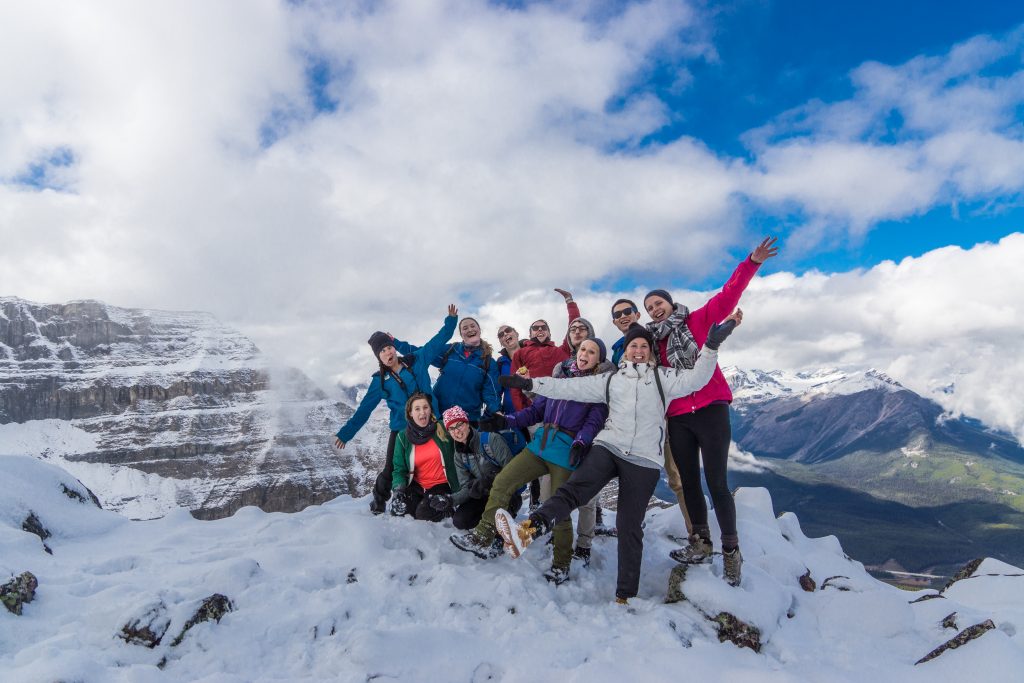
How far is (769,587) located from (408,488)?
6.56 metres

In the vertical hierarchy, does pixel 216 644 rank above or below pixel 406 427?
below

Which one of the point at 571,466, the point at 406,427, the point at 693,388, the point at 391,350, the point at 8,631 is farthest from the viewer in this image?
the point at 391,350

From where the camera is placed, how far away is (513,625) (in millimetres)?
6605

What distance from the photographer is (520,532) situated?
6707 mm

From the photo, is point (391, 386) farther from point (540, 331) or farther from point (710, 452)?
point (710, 452)

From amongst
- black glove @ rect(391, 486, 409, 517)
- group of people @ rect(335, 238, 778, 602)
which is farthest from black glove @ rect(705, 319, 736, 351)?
black glove @ rect(391, 486, 409, 517)

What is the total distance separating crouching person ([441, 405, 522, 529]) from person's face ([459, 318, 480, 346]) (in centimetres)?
267

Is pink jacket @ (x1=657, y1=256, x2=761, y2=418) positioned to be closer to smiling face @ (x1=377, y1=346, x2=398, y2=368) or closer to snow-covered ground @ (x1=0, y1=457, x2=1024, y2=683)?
snow-covered ground @ (x1=0, y1=457, x2=1024, y2=683)

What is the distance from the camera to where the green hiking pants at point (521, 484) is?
8.19 m

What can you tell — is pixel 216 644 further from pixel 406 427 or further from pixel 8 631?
pixel 406 427

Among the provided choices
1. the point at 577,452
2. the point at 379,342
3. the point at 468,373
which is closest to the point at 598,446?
the point at 577,452

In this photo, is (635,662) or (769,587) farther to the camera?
(769,587)

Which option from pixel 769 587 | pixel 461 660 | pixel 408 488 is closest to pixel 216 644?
pixel 461 660

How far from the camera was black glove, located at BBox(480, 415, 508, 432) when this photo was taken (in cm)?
909
